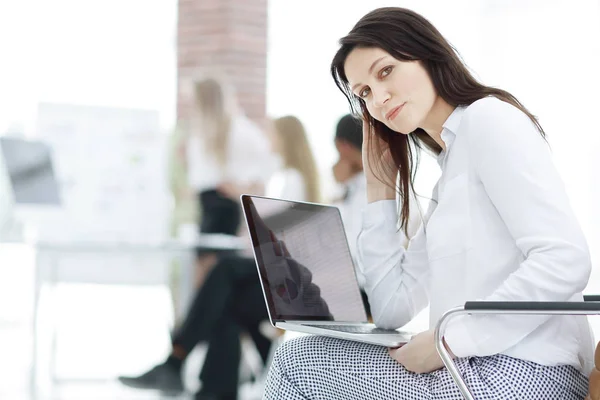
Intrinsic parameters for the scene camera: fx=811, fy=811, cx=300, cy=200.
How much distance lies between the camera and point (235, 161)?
3998mm

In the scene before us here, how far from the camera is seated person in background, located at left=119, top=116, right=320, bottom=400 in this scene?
12.1ft

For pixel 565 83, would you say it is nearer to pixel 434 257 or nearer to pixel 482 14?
pixel 482 14

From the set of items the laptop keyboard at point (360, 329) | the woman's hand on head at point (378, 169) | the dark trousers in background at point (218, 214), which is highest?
the woman's hand on head at point (378, 169)

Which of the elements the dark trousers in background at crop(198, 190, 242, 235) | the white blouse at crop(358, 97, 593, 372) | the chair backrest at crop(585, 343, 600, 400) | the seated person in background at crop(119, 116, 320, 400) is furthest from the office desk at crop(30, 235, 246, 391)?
the chair backrest at crop(585, 343, 600, 400)

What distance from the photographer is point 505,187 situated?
1.29m

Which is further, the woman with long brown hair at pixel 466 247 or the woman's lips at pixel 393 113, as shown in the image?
the woman's lips at pixel 393 113

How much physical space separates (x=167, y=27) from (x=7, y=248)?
1403 mm

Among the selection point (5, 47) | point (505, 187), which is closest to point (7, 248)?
point (5, 47)

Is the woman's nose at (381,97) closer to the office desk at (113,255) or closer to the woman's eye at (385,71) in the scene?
the woman's eye at (385,71)

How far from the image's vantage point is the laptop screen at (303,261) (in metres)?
Result: 1.54

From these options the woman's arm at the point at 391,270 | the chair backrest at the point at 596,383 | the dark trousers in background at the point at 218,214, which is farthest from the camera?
the dark trousers in background at the point at 218,214

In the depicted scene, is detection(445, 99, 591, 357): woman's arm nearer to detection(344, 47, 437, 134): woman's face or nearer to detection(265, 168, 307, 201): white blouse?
detection(344, 47, 437, 134): woman's face

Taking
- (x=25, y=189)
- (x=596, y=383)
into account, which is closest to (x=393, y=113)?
(x=596, y=383)

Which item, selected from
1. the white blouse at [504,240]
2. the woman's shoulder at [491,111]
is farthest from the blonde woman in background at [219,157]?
the woman's shoulder at [491,111]
